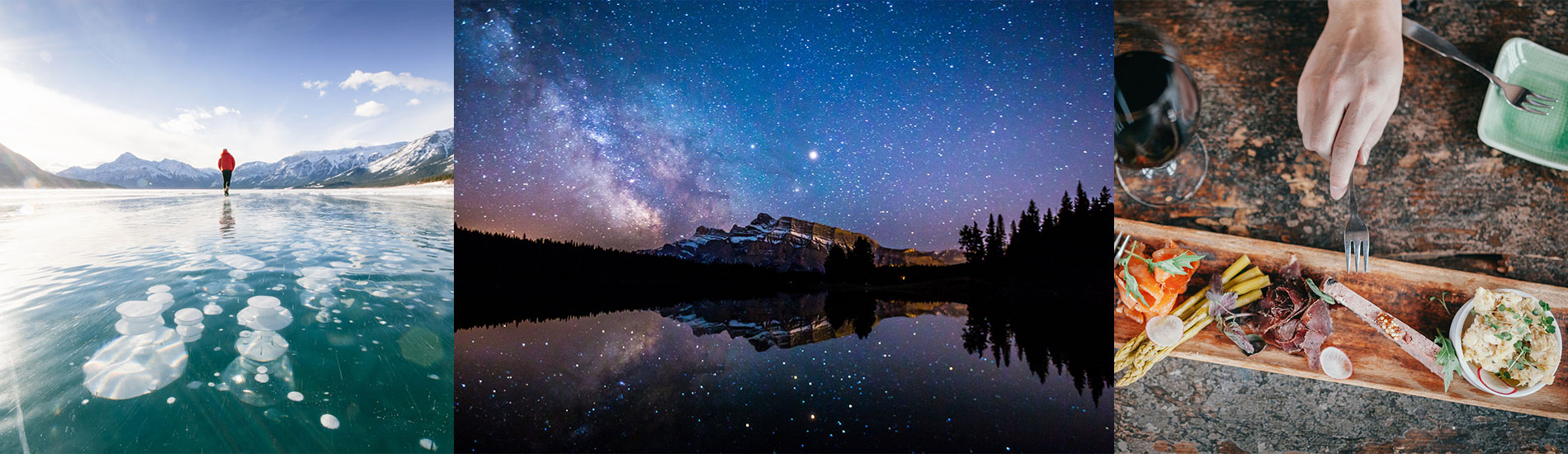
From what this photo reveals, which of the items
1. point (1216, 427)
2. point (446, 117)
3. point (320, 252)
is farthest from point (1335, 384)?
point (320, 252)

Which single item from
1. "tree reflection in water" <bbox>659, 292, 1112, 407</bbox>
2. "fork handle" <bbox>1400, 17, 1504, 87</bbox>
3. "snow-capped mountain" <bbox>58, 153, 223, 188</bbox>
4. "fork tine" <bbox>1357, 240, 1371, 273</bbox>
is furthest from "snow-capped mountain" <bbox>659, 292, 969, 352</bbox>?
"fork handle" <bbox>1400, 17, 1504, 87</bbox>

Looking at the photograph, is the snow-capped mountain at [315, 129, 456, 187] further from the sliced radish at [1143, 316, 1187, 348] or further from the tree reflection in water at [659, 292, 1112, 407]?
the sliced radish at [1143, 316, 1187, 348]

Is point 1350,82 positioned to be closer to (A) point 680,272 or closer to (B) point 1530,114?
(B) point 1530,114

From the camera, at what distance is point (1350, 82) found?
52.6 inches

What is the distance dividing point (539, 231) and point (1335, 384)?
8.29ft

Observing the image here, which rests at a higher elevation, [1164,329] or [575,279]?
[575,279]

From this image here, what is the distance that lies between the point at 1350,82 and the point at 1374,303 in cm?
67

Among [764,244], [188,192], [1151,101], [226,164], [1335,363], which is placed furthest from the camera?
[188,192]

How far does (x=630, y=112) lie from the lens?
141 centimetres

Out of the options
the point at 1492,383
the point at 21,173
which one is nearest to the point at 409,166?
the point at 21,173

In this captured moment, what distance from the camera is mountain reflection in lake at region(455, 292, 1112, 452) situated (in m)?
1.35

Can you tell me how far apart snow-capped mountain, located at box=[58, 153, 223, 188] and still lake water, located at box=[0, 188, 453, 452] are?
0.05 metres

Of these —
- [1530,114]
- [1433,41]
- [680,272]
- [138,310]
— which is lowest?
[138,310]

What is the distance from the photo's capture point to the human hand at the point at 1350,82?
→ 1.32 meters
